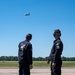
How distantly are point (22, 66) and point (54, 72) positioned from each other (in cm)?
137

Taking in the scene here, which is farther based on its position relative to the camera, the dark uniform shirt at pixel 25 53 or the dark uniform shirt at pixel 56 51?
the dark uniform shirt at pixel 25 53

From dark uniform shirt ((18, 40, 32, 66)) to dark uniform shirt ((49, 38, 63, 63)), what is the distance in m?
0.82

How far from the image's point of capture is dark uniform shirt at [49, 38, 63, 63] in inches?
476

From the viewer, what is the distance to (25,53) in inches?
504

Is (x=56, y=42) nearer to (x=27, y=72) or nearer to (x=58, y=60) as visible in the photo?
(x=58, y=60)

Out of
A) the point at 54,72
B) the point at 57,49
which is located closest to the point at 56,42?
the point at 57,49

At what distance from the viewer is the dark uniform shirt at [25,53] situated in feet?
41.4

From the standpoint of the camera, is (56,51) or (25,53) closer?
(56,51)

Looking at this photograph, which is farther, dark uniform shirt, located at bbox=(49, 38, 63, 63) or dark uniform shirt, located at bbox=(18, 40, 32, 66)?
dark uniform shirt, located at bbox=(18, 40, 32, 66)

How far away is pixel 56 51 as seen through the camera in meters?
12.1

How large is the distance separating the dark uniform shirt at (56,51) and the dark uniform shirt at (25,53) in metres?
0.82

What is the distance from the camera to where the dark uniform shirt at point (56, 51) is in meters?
12.1

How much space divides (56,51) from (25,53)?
4.12 ft

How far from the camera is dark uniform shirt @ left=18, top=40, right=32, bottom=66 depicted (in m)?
12.6
